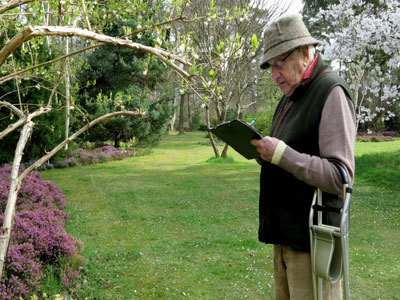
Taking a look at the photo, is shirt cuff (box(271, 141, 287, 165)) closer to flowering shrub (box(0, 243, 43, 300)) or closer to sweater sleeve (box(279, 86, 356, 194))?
sweater sleeve (box(279, 86, 356, 194))

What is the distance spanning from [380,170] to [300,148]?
11.0 metres

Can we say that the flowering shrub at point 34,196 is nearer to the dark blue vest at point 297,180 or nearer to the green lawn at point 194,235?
the green lawn at point 194,235

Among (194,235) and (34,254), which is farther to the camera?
(194,235)

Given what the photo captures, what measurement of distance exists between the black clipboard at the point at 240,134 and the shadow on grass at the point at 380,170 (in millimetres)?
9099

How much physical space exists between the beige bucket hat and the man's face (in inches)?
1.9

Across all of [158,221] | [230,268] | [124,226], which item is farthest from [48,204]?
[230,268]

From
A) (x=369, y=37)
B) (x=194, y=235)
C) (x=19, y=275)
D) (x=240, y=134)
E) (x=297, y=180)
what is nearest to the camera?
(x=297, y=180)

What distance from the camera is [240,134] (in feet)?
6.97

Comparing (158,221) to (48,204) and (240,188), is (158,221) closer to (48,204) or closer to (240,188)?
(48,204)

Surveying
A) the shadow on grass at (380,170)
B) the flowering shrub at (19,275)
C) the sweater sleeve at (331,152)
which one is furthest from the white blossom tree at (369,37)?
the flowering shrub at (19,275)

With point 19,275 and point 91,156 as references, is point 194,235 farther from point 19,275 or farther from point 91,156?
point 91,156

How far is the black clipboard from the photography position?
203 centimetres

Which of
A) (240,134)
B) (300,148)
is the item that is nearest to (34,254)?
(240,134)

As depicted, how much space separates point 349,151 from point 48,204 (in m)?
6.47
